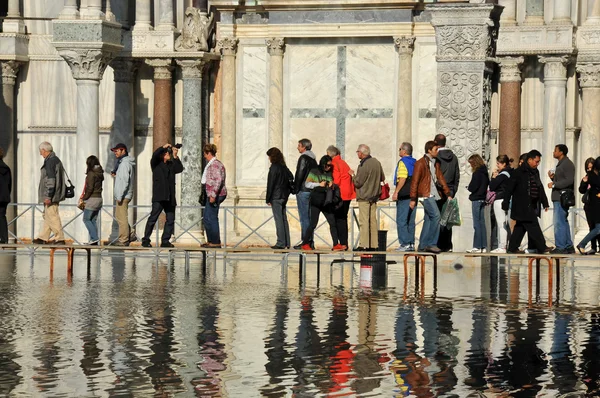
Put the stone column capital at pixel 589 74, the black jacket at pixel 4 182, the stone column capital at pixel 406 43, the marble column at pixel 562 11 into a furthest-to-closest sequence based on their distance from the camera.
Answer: the stone column capital at pixel 406 43, the stone column capital at pixel 589 74, the marble column at pixel 562 11, the black jacket at pixel 4 182

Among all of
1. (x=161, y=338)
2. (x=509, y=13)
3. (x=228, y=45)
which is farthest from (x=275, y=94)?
(x=161, y=338)

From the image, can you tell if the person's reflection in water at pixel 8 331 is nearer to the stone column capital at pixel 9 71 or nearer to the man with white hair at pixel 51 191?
the man with white hair at pixel 51 191

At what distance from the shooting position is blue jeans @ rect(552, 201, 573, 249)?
22844mm

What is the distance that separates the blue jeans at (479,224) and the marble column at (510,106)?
7.27 m

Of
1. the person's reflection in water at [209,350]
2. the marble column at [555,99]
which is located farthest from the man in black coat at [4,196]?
the marble column at [555,99]

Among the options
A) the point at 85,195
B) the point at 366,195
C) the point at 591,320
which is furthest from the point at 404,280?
the point at 85,195

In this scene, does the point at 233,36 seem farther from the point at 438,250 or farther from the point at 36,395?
the point at 36,395

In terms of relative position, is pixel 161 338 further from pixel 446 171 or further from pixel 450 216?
pixel 446 171

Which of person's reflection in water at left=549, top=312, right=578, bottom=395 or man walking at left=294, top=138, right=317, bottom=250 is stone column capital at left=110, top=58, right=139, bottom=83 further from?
person's reflection in water at left=549, top=312, right=578, bottom=395

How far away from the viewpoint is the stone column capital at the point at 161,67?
31172mm

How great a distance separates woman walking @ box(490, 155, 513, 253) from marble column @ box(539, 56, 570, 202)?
514cm

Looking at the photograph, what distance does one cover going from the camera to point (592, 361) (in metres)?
13.1

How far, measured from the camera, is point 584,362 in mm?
13039

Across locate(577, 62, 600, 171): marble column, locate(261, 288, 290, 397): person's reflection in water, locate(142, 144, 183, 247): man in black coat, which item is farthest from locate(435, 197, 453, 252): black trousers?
locate(577, 62, 600, 171): marble column
